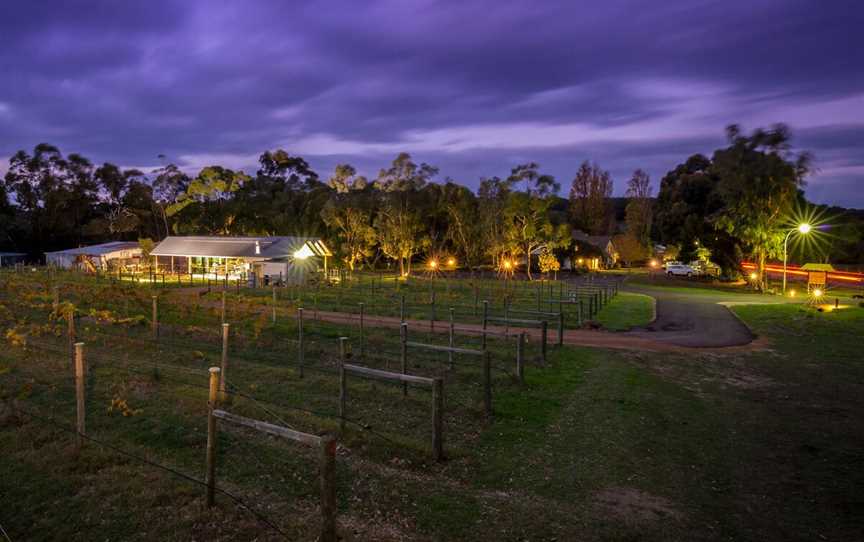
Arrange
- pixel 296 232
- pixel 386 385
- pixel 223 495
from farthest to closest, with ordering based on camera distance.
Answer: pixel 296 232 < pixel 386 385 < pixel 223 495

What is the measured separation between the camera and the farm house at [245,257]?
39031mm

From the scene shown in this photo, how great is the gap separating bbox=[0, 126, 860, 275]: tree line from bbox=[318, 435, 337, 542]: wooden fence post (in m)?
42.5

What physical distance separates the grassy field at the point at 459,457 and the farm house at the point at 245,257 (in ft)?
83.2

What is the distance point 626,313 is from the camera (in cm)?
2475

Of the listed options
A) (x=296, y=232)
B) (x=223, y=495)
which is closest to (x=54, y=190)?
(x=296, y=232)

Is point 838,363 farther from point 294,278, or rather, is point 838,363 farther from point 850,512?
point 294,278

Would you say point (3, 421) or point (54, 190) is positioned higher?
point (54, 190)

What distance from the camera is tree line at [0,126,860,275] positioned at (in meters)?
41.7

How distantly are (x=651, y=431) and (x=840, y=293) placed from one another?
113 feet

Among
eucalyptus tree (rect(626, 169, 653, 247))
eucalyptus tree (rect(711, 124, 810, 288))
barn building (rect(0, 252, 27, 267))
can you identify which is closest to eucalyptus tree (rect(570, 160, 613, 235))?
eucalyptus tree (rect(626, 169, 653, 247))

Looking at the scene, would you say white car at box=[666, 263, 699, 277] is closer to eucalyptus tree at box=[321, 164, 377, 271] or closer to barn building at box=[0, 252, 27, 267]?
eucalyptus tree at box=[321, 164, 377, 271]

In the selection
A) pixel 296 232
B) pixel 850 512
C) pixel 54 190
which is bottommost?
pixel 850 512

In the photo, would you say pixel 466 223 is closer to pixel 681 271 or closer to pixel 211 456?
pixel 681 271

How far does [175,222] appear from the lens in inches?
2781
